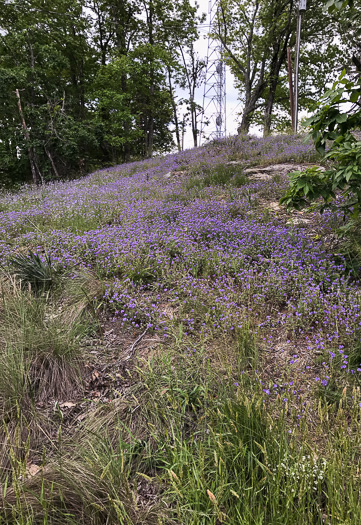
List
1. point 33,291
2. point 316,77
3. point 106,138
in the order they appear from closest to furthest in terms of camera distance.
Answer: point 33,291 → point 106,138 → point 316,77

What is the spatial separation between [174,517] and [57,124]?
57.7ft

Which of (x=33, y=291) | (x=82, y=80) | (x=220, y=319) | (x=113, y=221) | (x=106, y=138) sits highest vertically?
(x=82, y=80)

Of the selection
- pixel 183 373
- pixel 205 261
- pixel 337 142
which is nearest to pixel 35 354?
pixel 183 373

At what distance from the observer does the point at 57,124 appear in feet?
49.4

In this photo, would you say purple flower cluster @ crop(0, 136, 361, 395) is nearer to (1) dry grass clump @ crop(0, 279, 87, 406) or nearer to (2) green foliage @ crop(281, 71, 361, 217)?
(1) dry grass clump @ crop(0, 279, 87, 406)

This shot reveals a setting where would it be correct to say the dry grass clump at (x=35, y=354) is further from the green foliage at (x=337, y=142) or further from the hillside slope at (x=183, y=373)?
the green foliage at (x=337, y=142)

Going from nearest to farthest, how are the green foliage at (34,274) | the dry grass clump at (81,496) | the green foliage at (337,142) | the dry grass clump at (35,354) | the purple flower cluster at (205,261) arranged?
the dry grass clump at (81,496) → the dry grass clump at (35,354) → the green foliage at (337,142) → the purple flower cluster at (205,261) → the green foliage at (34,274)

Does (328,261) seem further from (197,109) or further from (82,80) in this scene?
(197,109)

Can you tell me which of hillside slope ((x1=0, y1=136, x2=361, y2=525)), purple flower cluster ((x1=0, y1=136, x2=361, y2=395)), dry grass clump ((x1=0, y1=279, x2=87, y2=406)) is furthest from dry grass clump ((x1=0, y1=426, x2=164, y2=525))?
purple flower cluster ((x1=0, y1=136, x2=361, y2=395))

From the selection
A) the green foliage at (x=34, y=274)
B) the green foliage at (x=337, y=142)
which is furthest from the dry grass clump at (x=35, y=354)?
the green foliage at (x=337, y=142)

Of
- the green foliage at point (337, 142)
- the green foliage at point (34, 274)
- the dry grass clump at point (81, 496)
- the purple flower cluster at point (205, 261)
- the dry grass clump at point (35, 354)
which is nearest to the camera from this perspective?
the dry grass clump at point (81, 496)

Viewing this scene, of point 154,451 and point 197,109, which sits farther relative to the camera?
point 197,109

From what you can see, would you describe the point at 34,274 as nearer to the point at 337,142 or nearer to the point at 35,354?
the point at 35,354

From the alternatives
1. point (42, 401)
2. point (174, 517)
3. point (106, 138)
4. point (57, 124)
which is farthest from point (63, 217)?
point (106, 138)
